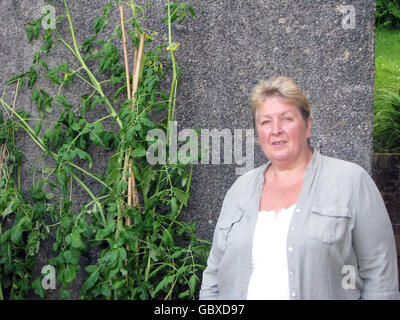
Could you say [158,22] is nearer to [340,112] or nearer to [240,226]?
[340,112]

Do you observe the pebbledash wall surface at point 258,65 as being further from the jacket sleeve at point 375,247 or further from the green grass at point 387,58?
the green grass at point 387,58

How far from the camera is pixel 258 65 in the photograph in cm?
312

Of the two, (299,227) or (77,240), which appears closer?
(299,227)

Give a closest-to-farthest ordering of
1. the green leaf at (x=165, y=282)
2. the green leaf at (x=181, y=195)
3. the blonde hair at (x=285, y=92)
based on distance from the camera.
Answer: the blonde hair at (x=285, y=92)
the green leaf at (x=165, y=282)
the green leaf at (x=181, y=195)

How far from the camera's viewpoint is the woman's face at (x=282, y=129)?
231 centimetres

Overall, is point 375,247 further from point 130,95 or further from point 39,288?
point 39,288

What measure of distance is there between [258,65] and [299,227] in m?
1.26

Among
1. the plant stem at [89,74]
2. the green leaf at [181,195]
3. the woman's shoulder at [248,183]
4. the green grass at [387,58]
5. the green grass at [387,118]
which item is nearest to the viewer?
the woman's shoulder at [248,183]

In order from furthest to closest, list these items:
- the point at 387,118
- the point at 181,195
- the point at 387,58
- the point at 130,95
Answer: the point at 387,58, the point at 387,118, the point at 130,95, the point at 181,195

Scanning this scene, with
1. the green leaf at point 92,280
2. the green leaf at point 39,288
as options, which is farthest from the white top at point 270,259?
the green leaf at point 39,288

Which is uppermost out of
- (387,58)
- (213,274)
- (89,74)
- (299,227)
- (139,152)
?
(387,58)

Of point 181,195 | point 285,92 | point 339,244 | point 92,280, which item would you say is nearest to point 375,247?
point 339,244
